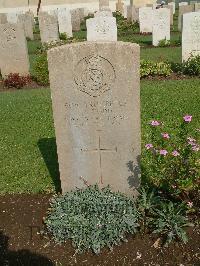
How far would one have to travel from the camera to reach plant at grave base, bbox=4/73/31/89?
11.6m

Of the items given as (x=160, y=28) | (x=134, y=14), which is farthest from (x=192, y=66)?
(x=134, y=14)

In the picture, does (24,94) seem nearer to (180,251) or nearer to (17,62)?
(17,62)

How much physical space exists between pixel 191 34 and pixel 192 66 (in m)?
1.06

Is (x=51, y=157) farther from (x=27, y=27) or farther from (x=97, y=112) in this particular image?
(x=27, y=27)

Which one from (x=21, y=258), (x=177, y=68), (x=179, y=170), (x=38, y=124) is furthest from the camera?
(x=177, y=68)

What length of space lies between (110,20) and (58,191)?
352 inches

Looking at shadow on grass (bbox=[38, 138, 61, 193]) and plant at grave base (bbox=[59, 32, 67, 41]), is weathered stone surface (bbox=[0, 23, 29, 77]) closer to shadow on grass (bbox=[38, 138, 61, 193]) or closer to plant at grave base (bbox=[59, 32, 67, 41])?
shadow on grass (bbox=[38, 138, 61, 193])

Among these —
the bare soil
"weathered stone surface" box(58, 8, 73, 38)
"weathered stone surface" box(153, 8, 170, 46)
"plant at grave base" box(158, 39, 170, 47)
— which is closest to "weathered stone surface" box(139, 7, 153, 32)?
"weathered stone surface" box(58, 8, 73, 38)

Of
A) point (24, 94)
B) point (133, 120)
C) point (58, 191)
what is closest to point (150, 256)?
point (133, 120)

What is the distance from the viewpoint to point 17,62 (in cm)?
1255

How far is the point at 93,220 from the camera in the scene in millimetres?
3953

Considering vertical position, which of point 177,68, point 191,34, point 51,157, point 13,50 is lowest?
point 51,157

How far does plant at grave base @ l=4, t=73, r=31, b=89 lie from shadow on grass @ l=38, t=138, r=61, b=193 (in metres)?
4.97

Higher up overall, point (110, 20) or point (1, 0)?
point (1, 0)
